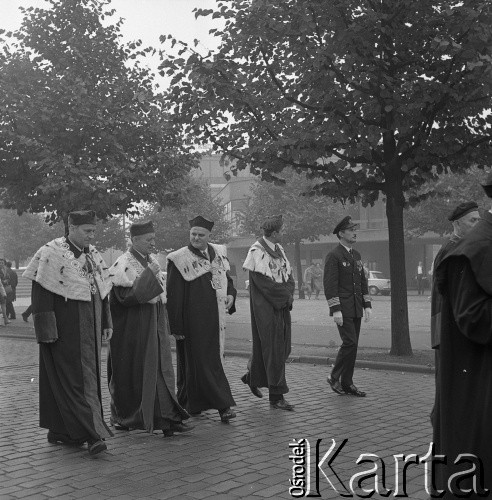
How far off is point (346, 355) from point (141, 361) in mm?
2972

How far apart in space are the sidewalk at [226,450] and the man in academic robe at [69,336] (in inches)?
11.2

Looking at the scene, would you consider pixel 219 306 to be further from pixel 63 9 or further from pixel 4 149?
pixel 63 9

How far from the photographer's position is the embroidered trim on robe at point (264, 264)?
29.3ft

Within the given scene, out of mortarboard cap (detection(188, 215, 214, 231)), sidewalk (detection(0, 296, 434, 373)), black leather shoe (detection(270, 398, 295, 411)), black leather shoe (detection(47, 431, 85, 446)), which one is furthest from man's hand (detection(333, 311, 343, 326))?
black leather shoe (detection(47, 431, 85, 446))

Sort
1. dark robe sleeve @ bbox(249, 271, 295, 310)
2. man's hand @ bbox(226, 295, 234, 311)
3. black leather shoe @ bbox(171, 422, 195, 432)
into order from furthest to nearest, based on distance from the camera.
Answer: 1. dark robe sleeve @ bbox(249, 271, 295, 310)
2. man's hand @ bbox(226, 295, 234, 311)
3. black leather shoe @ bbox(171, 422, 195, 432)

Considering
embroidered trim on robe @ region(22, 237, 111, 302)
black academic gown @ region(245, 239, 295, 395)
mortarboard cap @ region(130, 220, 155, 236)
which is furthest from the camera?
black academic gown @ region(245, 239, 295, 395)

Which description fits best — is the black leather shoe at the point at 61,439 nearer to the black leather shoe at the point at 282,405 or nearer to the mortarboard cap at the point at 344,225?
the black leather shoe at the point at 282,405

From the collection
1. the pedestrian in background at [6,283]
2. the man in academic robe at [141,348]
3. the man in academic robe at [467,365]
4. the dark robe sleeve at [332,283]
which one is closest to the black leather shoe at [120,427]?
the man in academic robe at [141,348]

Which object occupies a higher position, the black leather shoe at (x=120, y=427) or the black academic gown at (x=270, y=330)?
the black academic gown at (x=270, y=330)

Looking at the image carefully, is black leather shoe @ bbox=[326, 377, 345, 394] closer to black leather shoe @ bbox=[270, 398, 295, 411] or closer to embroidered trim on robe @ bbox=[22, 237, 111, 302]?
black leather shoe @ bbox=[270, 398, 295, 411]

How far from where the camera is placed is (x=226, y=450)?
21.7 feet

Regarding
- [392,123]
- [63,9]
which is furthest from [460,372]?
[63,9]

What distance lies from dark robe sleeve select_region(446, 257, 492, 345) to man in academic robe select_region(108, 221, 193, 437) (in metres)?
4.10

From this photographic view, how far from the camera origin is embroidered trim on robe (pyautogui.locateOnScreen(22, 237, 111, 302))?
22.1 feet
